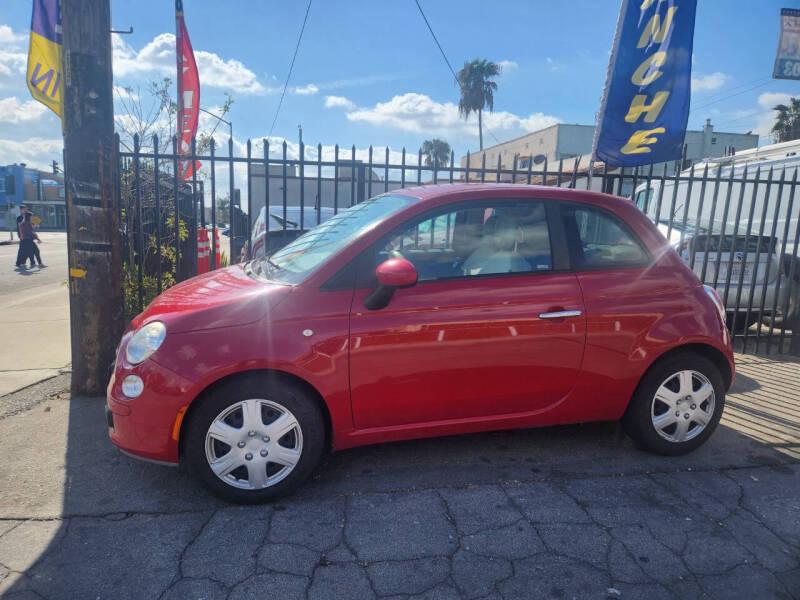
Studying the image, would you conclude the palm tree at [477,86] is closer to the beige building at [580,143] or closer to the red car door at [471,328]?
the beige building at [580,143]

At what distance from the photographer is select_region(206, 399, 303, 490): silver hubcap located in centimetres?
271

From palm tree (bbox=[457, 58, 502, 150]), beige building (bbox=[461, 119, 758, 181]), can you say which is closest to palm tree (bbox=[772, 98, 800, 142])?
beige building (bbox=[461, 119, 758, 181])

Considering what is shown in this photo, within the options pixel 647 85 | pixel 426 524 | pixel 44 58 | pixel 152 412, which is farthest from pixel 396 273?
pixel 44 58

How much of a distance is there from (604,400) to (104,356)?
12.4ft

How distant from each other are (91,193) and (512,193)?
3188 mm

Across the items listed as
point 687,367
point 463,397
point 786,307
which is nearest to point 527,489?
point 463,397

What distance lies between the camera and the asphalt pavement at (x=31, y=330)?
4996 millimetres

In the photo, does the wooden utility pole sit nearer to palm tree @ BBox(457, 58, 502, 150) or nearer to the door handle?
the door handle

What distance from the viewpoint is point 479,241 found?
10.5 ft

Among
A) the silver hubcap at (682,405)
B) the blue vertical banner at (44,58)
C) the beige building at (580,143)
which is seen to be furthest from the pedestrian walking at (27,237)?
the beige building at (580,143)

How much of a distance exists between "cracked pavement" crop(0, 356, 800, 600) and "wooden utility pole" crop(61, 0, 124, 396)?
0.77m

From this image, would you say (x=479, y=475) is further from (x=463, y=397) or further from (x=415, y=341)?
(x=415, y=341)

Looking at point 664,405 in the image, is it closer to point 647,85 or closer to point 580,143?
point 647,85

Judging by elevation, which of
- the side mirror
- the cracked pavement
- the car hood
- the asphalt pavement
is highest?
→ the side mirror
